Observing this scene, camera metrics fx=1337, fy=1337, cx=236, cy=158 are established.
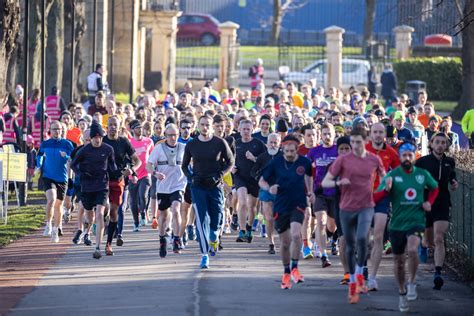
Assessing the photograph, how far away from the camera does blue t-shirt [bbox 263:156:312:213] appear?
15344 millimetres

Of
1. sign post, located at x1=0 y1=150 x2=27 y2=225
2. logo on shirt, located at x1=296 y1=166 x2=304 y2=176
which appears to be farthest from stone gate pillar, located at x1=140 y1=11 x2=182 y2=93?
logo on shirt, located at x1=296 y1=166 x2=304 y2=176

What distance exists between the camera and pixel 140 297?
14484mm

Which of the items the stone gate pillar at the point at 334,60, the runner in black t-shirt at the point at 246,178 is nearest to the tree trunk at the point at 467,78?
the stone gate pillar at the point at 334,60

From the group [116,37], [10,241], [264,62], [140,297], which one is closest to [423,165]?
[140,297]

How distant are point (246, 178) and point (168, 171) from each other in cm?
206

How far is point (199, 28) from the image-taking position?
235 feet

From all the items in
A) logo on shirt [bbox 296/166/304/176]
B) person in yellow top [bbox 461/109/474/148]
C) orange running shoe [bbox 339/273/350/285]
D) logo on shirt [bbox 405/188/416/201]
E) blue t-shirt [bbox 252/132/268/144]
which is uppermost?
person in yellow top [bbox 461/109/474/148]

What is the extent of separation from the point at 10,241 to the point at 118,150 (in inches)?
101

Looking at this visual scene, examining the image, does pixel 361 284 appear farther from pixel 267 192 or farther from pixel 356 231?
pixel 267 192

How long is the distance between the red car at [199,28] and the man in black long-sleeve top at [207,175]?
54.6 meters

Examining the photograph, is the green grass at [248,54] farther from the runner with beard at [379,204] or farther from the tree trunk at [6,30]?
the runner with beard at [379,204]

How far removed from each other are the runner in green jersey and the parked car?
127ft

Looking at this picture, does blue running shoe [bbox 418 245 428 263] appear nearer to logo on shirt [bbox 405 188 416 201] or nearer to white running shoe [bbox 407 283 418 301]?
white running shoe [bbox 407 283 418 301]

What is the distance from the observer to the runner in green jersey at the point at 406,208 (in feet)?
46.0
